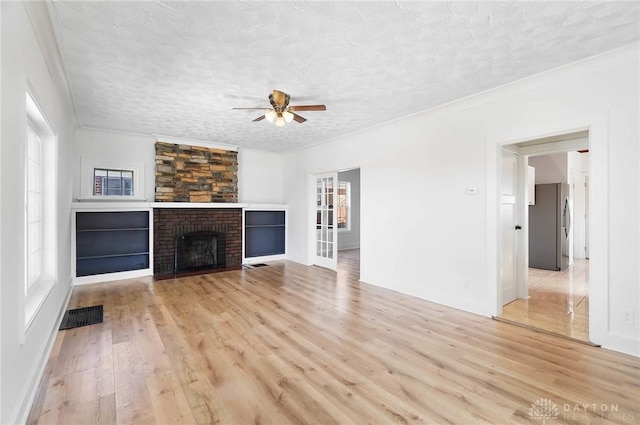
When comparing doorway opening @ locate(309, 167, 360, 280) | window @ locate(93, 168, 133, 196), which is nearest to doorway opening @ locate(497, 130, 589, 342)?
doorway opening @ locate(309, 167, 360, 280)

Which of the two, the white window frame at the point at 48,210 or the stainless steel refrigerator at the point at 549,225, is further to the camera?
the stainless steel refrigerator at the point at 549,225

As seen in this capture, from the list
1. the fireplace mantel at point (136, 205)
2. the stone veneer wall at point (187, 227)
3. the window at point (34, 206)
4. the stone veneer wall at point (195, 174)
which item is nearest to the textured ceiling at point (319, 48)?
the window at point (34, 206)

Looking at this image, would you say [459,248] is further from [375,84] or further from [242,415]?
[242,415]

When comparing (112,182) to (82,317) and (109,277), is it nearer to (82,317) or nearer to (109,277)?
(109,277)

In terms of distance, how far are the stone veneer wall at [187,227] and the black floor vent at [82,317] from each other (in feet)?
5.89

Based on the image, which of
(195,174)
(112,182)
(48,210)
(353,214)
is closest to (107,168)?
(112,182)

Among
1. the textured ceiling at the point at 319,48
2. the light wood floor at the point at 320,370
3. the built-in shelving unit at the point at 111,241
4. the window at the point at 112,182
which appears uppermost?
the textured ceiling at the point at 319,48

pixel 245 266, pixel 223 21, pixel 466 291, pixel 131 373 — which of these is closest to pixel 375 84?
pixel 223 21

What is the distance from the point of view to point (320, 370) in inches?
94.7

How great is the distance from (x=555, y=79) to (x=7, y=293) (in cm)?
463

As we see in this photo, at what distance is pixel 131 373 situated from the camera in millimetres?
2363

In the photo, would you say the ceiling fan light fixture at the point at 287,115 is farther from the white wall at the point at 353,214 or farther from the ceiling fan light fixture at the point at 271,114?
the white wall at the point at 353,214

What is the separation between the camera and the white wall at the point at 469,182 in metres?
2.65

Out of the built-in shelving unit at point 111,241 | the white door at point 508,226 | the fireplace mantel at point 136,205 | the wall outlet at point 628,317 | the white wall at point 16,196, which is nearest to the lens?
the white wall at point 16,196
